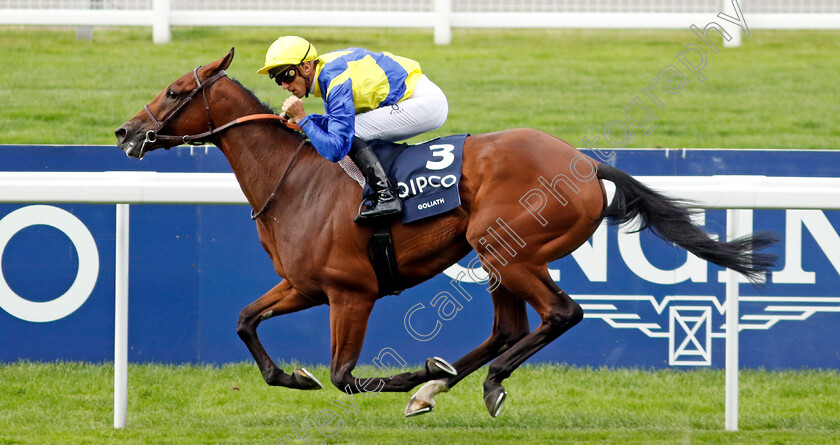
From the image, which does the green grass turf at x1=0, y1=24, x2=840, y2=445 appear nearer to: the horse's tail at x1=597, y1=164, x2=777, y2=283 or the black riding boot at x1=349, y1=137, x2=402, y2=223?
the horse's tail at x1=597, y1=164, x2=777, y2=283

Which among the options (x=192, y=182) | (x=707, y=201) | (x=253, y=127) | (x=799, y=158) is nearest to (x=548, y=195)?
(x=707, y=201)

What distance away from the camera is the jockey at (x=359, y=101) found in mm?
3426

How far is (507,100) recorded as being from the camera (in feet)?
26.5

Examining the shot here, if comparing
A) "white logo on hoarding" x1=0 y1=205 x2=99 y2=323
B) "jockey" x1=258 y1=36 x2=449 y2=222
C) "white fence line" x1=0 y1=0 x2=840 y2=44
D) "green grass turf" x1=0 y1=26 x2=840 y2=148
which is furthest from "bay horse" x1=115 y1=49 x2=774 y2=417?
"white fence line" x1=0 y1=0 x2=840 y2=44

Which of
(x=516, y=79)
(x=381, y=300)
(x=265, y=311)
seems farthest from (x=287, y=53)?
(x=516, y=79)

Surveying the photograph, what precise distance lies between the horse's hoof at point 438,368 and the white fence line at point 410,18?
5483 mm

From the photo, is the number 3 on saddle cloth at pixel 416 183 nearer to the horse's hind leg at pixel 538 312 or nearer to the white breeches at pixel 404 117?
the white breeches at pixel 404 117

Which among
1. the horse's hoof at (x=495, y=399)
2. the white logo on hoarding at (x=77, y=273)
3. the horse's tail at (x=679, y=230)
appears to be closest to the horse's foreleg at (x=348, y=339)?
the horse's hoof at (x=495, y=399)

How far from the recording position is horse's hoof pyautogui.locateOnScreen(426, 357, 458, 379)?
364 cm

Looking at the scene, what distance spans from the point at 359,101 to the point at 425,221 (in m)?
0.48

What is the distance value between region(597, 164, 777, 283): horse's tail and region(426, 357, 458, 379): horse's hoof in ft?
A: 2.56

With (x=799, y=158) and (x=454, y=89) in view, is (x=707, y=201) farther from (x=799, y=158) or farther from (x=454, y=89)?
(x=454, y=89)

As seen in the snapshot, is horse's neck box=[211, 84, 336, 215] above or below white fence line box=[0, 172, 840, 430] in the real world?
above

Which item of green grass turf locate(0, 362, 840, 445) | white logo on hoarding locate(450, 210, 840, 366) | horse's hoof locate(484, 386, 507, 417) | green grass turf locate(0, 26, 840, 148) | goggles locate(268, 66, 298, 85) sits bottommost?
green grass turf locate(0, 362, 840, 445)
